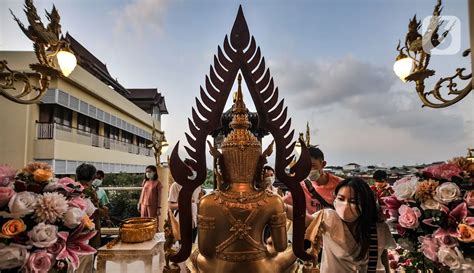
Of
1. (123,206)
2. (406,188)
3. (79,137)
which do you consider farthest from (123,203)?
(406,188)

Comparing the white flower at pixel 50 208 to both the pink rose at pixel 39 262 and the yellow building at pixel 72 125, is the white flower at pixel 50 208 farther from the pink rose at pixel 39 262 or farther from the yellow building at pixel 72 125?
the yellow building at pixel 72 125

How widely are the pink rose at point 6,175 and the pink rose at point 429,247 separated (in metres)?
1.77

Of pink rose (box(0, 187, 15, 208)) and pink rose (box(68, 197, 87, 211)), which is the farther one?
pink rose (box(68, 197, 87, 211))

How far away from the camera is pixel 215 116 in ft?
3.30

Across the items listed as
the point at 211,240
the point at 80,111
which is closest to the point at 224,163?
the point at 211,240

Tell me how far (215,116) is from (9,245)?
887mm

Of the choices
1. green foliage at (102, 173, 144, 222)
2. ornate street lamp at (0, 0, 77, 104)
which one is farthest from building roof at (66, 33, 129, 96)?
ornate street lamp at (0, 0, 77, 104)

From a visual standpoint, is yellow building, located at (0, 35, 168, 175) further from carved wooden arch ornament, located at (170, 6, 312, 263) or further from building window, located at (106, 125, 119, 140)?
carved wooden arch ornament, located at (170, 6, 312, 263)

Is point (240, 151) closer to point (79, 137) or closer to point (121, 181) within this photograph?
point (121, 181)

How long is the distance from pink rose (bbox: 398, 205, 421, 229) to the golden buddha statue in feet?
1.83

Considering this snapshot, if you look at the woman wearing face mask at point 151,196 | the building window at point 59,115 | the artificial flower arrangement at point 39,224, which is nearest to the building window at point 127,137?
the building window at point 59,115

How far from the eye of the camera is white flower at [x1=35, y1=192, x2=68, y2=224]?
36.3 inches

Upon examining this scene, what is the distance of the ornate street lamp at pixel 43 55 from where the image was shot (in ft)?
7.35

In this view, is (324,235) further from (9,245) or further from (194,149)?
(9,245)
